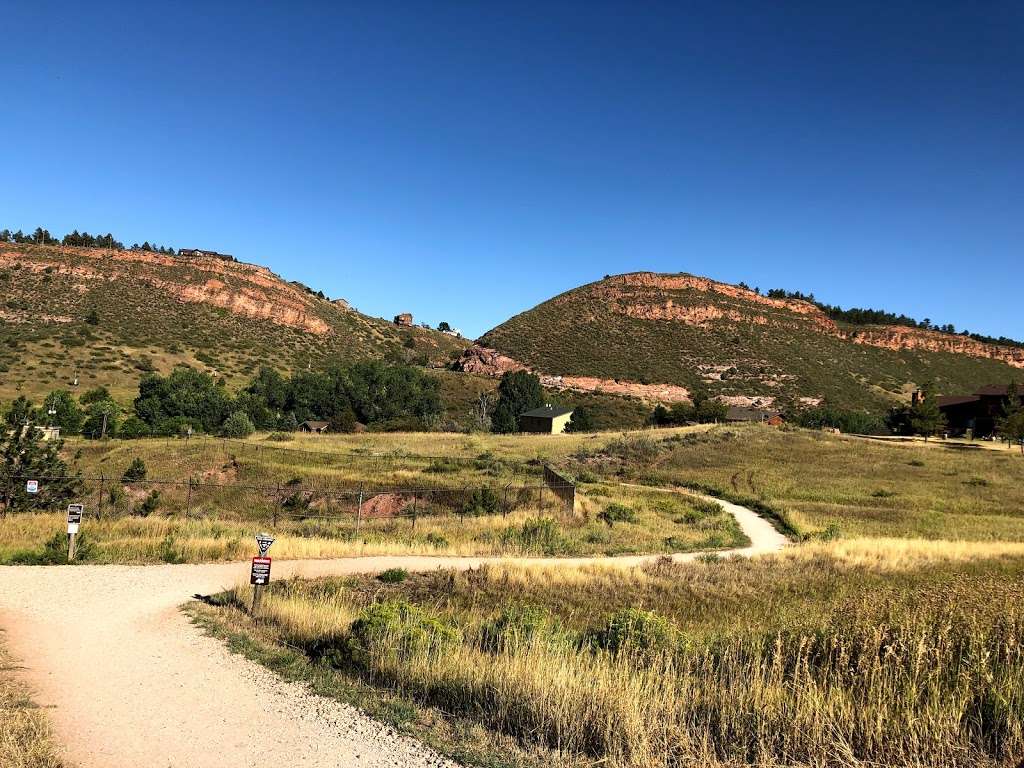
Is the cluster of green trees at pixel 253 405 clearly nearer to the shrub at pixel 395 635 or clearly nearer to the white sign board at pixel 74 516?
the white sign board at pixel 74 516

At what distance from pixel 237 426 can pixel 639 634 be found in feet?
169

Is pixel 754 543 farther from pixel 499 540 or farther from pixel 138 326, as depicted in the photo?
pixel 138 326

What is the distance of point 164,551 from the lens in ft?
53.3

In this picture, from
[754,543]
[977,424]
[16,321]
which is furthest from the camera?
[16,321]

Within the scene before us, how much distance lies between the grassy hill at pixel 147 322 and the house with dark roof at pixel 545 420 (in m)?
36.8

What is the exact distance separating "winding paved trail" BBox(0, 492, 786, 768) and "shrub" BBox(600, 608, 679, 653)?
3.90 metres

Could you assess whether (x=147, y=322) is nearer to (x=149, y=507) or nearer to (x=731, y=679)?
(x=149, y=507)

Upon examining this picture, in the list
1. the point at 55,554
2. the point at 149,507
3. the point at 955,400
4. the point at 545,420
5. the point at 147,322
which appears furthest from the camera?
the point at 147,322

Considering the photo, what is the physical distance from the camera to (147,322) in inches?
3462

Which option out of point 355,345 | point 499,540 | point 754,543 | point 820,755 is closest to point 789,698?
point 820,755

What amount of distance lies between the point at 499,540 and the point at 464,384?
67.9 m

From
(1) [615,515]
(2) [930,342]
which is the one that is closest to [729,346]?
(2) [930,342]

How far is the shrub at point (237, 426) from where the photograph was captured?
52969 mm

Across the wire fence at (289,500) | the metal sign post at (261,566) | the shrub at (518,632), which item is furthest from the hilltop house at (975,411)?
the metal sign post at (261,566)
